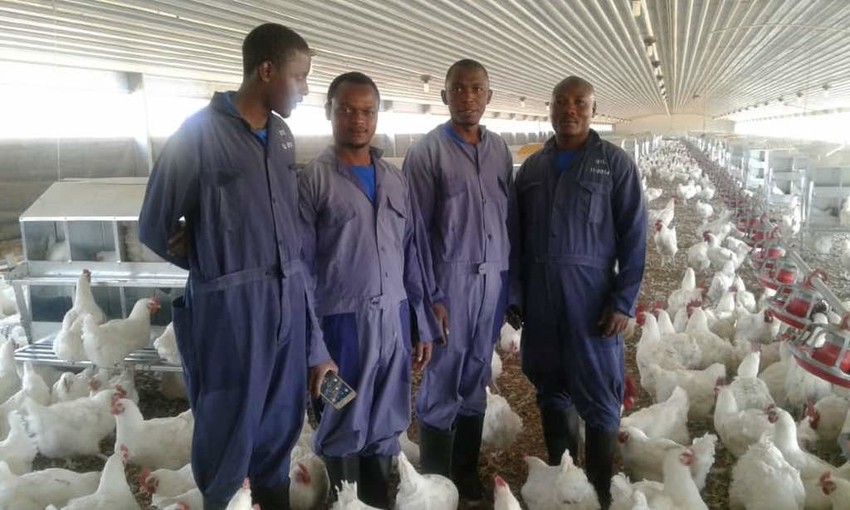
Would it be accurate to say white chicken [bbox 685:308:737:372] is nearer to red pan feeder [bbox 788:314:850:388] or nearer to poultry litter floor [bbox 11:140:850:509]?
poultry litter floor [bbox 11:140:850:509]

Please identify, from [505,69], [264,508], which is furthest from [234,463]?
[505,69]

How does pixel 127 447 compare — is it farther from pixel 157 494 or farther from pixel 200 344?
pixel 200 344

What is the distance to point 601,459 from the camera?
263 cm

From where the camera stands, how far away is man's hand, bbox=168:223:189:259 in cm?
182

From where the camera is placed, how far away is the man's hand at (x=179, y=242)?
1.82 meters

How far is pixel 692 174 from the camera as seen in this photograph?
16.4m

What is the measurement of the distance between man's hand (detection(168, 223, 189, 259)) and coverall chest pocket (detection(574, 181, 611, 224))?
4.89 feet

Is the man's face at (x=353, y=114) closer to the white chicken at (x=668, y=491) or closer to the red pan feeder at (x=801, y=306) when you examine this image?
the white chicken at (x=668, y=491)

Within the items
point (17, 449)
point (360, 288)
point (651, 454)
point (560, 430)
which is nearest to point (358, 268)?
point (360, 288)

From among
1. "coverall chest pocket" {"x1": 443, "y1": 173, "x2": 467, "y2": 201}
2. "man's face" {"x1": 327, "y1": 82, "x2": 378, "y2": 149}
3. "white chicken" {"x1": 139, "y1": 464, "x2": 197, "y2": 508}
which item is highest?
"man's face" {"x1": 327, "y1": 82, "x2": 378, "y2": 149}

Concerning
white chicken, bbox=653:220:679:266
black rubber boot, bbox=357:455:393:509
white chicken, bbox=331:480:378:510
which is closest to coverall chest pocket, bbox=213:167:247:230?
white chicken, bbox=331:480:378:510

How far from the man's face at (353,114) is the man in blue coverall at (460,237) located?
403 mm

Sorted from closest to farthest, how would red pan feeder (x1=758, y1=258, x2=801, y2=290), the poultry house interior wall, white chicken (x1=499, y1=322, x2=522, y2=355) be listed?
red pan feeder (x1=758, y1=258, x2=801, y2=290)
white chicken (x1=499, y1=322, x2=522, y2=355)
the poultry house interior wall

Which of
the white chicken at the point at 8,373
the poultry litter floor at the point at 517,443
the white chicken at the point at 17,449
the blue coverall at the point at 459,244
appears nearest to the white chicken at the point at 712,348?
the poultry litter floor at the point at 517,443
